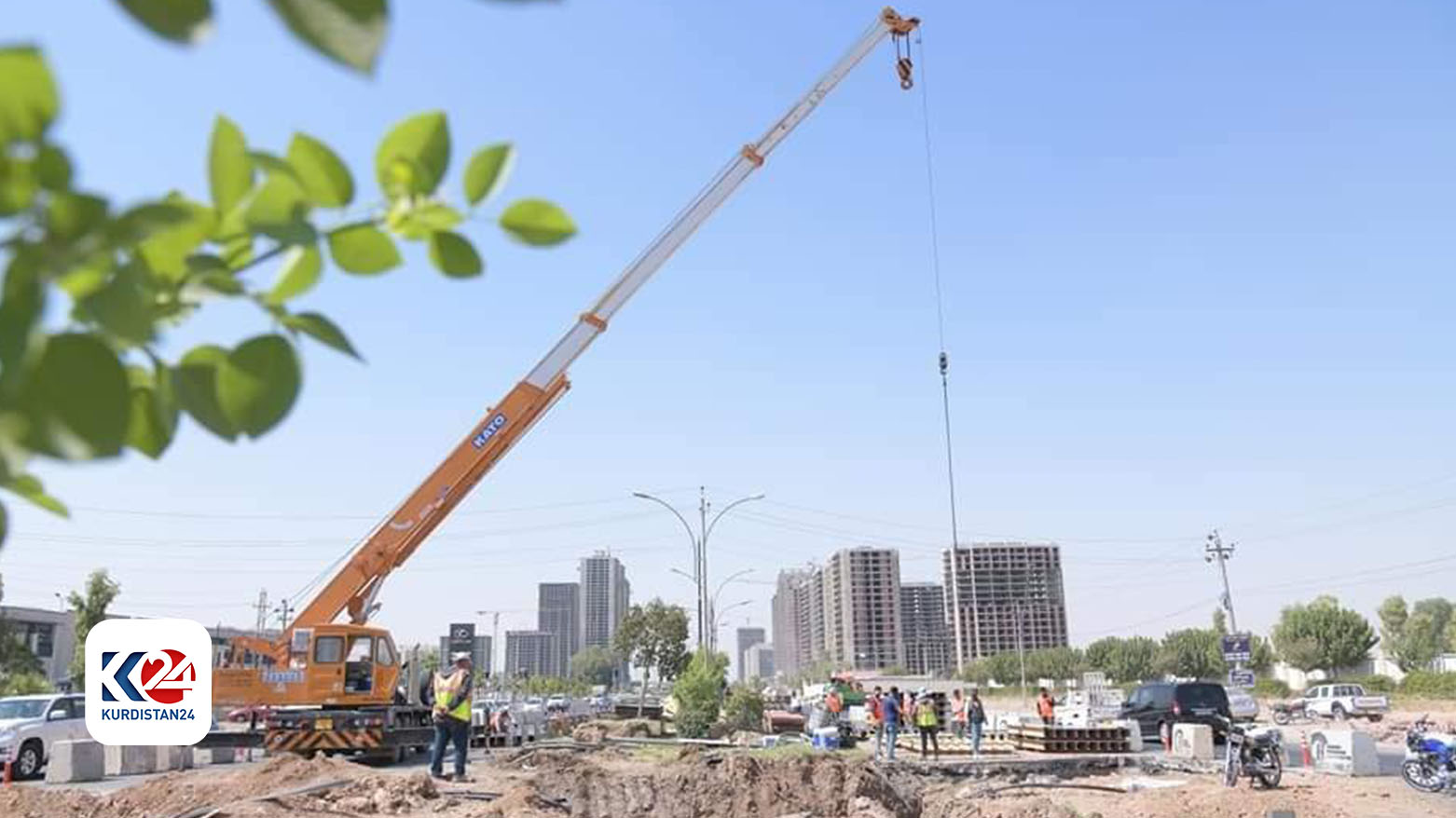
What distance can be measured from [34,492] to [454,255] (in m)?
0.56

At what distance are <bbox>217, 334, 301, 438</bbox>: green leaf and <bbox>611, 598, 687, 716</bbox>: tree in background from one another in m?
66.2

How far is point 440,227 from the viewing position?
122 centimetres

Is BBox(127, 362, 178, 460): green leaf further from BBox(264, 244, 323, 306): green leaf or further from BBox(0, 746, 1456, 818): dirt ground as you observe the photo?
BBox(0, 746, 1456, 818): dirt ground

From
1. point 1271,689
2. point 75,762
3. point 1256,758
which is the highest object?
point 75,762

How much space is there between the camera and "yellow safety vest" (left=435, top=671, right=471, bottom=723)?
1630cm

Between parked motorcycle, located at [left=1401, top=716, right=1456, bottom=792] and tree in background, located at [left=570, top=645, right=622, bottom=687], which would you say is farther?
tree in background, located at [left=570, top=645, right=622, bottom=687]

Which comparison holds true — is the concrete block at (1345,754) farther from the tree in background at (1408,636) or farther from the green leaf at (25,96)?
the tree in background at (1408,636)

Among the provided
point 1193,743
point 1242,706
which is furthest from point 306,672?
point 1242,706

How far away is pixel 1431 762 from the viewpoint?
19.5 metres

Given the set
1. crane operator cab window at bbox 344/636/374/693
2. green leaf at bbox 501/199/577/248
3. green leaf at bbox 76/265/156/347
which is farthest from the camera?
crane operator cab window at bbox 344/636/374/693

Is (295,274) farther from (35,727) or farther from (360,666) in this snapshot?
(35,727)

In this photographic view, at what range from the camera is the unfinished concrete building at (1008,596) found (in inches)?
4018

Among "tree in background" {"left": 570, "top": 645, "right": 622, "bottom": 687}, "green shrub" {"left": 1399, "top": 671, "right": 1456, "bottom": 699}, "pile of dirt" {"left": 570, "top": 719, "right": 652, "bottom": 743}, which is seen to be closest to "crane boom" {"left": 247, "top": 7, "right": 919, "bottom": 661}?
"pile of dirt" {"left": 570, "top": 719, "right": 652, "bottom": 743}

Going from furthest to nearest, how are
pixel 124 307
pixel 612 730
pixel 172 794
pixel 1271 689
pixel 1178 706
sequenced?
pixel 1271 689 → pixel 612 730 → pixel 1178 706 → pixel 172 794 → pixel 124 307
